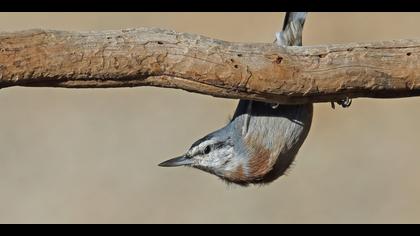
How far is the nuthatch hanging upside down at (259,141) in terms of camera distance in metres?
3.95

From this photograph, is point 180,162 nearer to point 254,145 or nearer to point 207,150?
point 207,150

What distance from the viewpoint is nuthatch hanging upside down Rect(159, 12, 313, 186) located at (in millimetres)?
3951

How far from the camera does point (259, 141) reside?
13.3 ft

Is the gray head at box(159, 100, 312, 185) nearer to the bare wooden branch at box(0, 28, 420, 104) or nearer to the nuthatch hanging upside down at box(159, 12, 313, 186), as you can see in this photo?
the nuthatch hanging upside down at box(159, 12, 313, 186)

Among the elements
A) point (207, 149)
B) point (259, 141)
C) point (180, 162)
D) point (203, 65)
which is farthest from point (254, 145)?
point (203, 65)

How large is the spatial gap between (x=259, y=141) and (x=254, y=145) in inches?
1.5

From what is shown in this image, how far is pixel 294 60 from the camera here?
3359 millimetres

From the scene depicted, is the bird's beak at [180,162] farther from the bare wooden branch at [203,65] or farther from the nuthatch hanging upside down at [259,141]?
the bare wooden branch at [203,65]

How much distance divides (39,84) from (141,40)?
0.31 meters

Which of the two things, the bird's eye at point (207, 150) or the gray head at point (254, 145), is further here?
the bird's eye at point (207, 150)

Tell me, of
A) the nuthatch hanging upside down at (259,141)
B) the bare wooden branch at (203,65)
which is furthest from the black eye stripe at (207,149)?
the bare wooden branch at (203,65)

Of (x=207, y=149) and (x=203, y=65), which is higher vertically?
(x=207, y=149)

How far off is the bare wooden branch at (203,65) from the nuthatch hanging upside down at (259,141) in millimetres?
499

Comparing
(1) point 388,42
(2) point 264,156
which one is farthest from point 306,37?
(1) point 388,42
